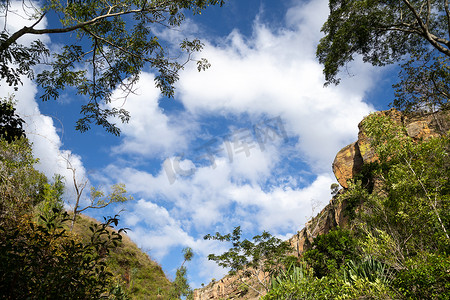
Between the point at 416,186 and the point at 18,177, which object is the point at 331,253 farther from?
the point at 18,177

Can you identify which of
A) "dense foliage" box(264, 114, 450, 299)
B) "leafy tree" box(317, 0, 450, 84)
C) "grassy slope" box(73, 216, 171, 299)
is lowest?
"dense foliage" box(264, 114, 450, 299)

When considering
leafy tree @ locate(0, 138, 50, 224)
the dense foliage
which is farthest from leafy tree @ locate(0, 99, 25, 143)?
the dense foliage

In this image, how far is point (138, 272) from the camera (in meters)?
28.4

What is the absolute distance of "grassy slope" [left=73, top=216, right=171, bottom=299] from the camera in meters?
25.9

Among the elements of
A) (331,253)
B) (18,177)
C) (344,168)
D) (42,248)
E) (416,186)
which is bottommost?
(331,253)

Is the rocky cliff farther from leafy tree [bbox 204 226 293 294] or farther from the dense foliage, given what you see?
the dense foliage

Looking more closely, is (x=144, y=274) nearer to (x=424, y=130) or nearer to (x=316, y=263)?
(x=316, y=263)

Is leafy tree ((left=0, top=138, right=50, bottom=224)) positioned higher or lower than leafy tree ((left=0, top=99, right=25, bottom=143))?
higher

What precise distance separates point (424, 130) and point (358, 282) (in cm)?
2899

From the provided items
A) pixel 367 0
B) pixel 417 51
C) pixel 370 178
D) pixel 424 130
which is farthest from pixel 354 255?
pixel 424 130

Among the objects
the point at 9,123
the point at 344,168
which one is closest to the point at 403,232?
the point at 9,123

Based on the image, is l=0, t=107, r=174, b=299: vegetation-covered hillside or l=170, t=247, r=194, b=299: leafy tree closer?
l=0, t=107, r=174, b=299: vegetation-covered hillside

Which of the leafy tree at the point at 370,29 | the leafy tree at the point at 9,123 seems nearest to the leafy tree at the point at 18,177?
the leafy tree at the point at 9,123

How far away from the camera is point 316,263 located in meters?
13.6
